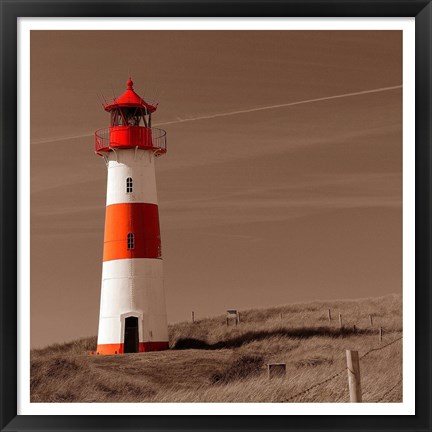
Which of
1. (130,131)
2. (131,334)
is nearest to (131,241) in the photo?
(131,334)

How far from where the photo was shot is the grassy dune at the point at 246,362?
906 cm

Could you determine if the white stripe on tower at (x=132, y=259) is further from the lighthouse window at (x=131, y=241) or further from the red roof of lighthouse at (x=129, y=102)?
the red roof of lighthouse at (x=129, y=102)

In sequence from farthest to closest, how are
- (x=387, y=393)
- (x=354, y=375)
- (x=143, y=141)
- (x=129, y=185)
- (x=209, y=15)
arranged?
(x=143, y=141)
(x=129, y=185)
(x=387, y=393)
(x=354, y=375)
(x=209, y=15)

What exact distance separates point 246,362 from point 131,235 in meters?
2.69

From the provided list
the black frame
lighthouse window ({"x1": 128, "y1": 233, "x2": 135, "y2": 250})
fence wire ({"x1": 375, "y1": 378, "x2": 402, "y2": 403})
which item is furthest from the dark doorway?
the black frame

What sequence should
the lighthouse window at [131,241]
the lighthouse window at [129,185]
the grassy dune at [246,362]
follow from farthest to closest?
1. the lighthouse window at [129,185]
2. the lighthouse window at [131,241]
3. the grassy dune at [246,362]

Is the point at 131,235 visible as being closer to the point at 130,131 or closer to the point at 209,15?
the point at 130,131

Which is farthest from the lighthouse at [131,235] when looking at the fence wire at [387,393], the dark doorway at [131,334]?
the fence wire at [387,393]

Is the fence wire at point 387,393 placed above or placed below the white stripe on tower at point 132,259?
below

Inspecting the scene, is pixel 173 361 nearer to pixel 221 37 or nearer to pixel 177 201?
pixel 177 201

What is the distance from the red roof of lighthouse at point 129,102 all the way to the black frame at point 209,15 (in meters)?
4.91

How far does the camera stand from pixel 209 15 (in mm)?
6805

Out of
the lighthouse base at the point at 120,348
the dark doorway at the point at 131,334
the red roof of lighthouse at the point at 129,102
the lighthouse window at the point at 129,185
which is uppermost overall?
the red roof of lighthouse at the point at 129,102

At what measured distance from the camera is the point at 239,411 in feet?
22.6
